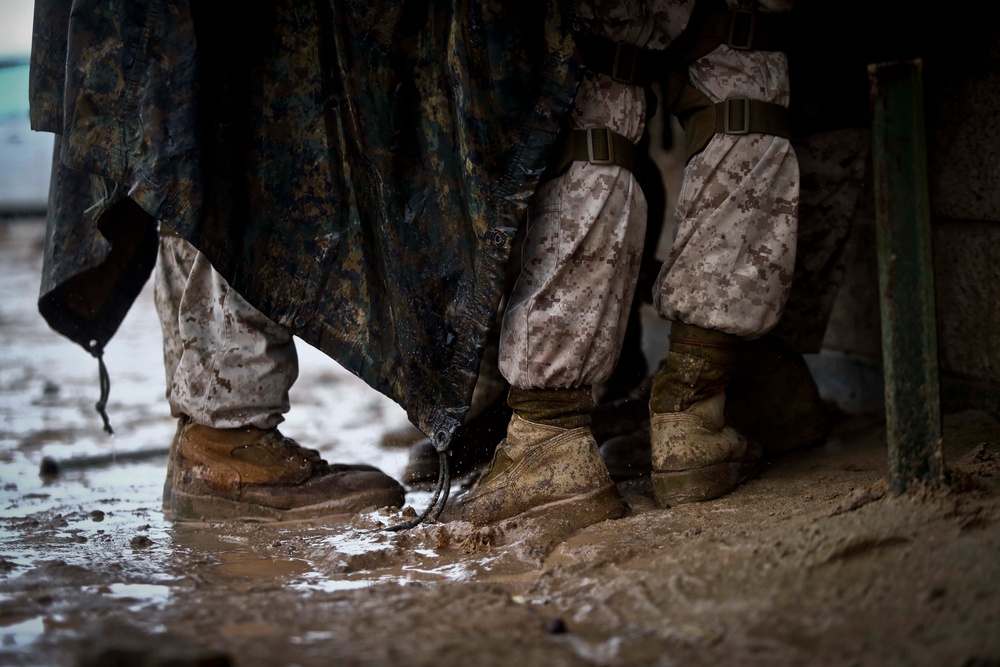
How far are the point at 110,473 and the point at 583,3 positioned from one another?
1.97m

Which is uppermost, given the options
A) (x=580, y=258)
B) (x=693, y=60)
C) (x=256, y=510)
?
(x=693, y=60)

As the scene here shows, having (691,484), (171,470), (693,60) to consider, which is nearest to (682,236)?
(693,60)

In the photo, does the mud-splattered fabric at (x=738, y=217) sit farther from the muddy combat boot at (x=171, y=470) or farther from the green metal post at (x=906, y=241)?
the muddy combat boot at (x=171, y=470)

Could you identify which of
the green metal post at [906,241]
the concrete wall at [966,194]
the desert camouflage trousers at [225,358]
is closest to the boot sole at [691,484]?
the green metal post at [906,241]

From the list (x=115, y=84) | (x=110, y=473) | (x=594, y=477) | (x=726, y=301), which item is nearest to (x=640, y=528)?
(x=594, y=477)

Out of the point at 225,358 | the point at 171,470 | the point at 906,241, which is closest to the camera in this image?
the point at 906,241

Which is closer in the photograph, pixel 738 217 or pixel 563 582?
pixel 563 582

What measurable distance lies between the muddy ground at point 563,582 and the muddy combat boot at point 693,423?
0.20ft

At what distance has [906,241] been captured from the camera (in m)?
1.46

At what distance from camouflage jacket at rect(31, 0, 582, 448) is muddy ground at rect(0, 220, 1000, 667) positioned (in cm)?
42

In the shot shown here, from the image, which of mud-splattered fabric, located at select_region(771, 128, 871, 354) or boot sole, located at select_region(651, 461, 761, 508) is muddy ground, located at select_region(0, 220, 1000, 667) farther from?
mud-splattered fabric, located at select_region(771, 128, 871, 354)

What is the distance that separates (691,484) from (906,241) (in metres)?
0.72

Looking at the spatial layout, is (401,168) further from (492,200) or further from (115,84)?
(115,84)

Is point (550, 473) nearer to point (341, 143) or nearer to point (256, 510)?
point (256, 510)
